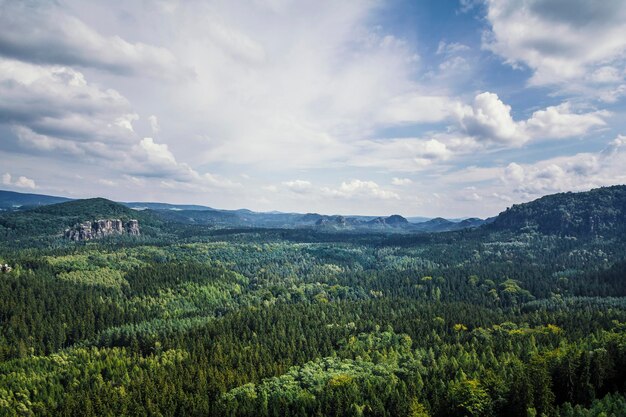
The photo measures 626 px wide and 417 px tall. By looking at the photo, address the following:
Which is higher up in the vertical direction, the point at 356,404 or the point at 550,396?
the point at 550,396

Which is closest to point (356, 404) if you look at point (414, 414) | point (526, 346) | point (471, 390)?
point (414, 414)

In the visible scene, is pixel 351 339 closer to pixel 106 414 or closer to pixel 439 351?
pixel 439 351

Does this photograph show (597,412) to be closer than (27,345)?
Yes

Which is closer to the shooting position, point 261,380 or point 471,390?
point 471,390

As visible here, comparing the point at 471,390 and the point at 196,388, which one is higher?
the point at 471,390

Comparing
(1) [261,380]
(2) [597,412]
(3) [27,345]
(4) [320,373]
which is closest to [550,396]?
(2) [597,412]

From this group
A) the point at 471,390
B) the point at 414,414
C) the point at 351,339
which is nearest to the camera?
the point at 414,414

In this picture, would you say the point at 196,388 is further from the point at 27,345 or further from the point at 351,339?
the point at 27,345

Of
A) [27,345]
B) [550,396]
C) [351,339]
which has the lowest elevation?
[27,345]

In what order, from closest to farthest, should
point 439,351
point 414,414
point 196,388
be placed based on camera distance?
point 414,414 < point 196,388 < point 439,351
